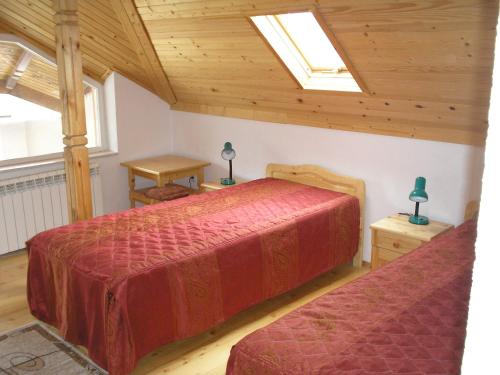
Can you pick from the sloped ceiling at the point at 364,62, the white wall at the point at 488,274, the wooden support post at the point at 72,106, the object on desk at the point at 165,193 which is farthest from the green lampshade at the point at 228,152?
the white wall at the point at 488,274

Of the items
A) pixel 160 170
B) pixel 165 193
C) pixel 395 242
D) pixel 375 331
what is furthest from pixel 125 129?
pixel 375 331

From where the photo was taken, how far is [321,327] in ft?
6.57

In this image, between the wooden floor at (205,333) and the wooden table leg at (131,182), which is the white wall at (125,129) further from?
the wooden floor at (205,333)

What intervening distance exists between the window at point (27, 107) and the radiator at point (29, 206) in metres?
0.24

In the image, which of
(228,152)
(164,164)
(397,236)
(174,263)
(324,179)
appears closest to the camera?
(174,263)

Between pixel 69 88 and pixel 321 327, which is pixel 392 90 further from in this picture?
pixel 69 88

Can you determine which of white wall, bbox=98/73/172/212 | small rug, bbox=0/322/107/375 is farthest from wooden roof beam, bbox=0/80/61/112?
small rug, bbox=0/322/107/375

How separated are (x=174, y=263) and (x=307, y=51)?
184cm

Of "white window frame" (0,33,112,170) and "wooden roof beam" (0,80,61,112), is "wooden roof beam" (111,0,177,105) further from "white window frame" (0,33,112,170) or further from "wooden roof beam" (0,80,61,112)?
"wooden roof beam" (0,80,61,112)

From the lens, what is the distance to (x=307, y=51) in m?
3.64

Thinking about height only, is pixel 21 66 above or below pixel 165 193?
above

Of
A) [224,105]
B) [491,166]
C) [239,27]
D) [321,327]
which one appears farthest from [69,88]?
[491,166]

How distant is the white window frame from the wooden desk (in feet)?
0.91

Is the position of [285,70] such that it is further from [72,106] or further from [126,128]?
[126,128]
